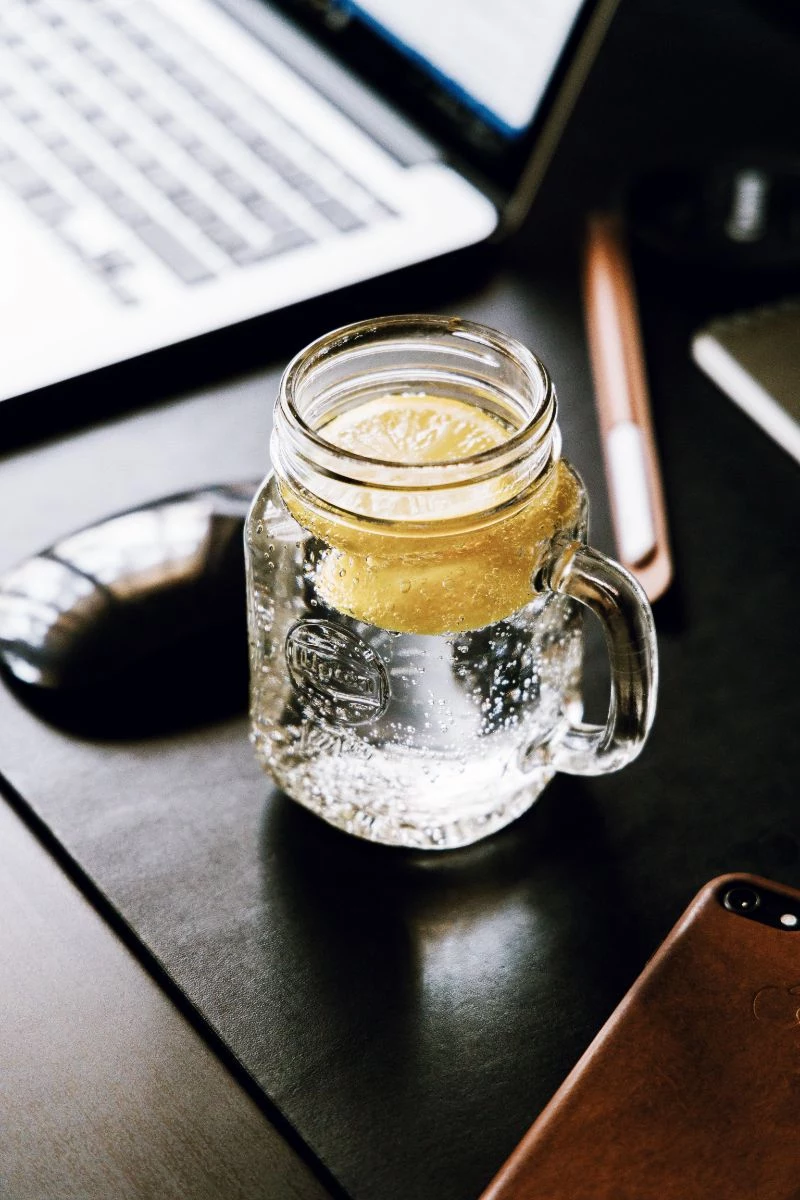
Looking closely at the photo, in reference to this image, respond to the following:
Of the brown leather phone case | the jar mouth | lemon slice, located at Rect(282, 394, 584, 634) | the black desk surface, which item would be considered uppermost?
the jar mouth

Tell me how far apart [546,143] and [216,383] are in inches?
8.9

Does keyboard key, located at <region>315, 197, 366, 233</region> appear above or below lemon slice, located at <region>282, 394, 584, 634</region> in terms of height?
below

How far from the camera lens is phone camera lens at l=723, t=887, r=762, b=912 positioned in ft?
1.32

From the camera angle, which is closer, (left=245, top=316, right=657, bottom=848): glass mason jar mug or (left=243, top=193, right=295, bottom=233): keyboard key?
→ (left=245, top=316, right=657, bottom=848): glass mason jar mug

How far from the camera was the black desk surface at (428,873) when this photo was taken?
37 centimetres

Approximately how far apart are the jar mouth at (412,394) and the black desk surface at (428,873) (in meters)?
0.14

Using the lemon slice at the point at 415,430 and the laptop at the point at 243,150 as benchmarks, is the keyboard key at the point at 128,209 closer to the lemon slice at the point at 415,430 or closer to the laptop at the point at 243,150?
the laptop at the point at 243,150

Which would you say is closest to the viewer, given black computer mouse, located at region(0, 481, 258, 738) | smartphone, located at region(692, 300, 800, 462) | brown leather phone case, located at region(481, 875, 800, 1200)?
brown leather phone case, located at region(481, 875, 800, 1200)

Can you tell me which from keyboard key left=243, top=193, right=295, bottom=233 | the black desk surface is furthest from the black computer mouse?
keyboard key left=243, top=193, right=295, bottom=233

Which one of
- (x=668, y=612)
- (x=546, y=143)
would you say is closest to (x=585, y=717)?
(x=668, y=612)

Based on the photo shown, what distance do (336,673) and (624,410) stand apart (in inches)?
10.5

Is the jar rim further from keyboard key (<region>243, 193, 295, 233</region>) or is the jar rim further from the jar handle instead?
keyboard key (<region>243, 193, 295, 233</region>)

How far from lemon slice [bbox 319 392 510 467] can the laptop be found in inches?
10.1

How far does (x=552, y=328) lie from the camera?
0.68 meters
